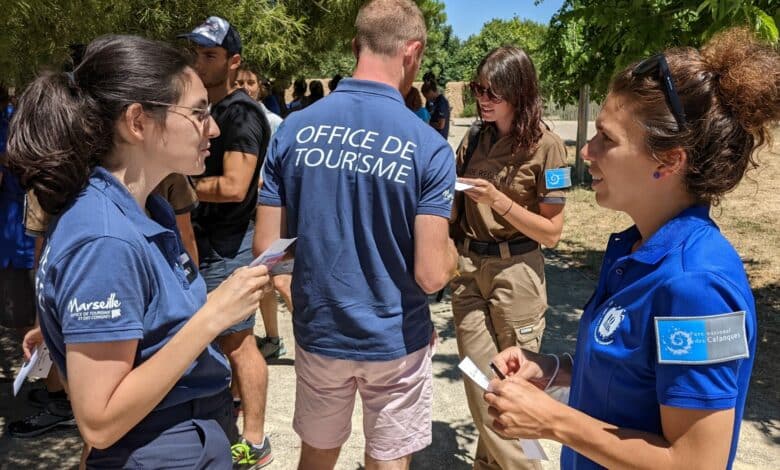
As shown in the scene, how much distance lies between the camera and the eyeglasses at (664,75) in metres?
1.34

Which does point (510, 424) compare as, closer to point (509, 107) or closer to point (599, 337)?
point (599, 337)

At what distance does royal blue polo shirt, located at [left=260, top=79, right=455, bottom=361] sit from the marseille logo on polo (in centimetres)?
95

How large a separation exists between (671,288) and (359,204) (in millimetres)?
1231

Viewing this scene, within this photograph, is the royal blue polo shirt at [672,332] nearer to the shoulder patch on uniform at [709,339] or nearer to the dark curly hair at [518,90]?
the shoulder patch on uniform at [709,339]

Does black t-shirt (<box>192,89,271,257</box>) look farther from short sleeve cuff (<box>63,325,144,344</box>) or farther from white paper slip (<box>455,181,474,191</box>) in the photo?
short sleeve cuff (<box>63,325,144,344</box>)

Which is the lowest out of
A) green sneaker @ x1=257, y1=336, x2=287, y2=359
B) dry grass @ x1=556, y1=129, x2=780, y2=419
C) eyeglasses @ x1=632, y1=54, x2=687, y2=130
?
green sneaker @ x1=257, y1=336, x2=287, y2=359

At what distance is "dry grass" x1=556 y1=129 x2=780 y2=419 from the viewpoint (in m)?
4.77

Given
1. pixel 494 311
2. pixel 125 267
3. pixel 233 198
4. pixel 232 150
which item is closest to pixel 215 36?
pixel 232 150

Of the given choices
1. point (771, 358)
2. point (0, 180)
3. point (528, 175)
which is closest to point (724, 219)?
point (771, 358)

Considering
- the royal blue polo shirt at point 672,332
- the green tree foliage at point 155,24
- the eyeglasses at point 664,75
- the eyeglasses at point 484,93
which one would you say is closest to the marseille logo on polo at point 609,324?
the royal blue polo shirt at point 672,332

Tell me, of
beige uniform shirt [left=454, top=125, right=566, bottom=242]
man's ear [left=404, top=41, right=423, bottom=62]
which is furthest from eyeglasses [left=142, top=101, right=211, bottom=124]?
beige uniform shirt [left=454, top=125, right=566, bottom=242]

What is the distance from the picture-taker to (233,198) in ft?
11.2

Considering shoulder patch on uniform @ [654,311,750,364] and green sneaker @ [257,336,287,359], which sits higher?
shoulder patch on uniform @ [654,311,750,364]

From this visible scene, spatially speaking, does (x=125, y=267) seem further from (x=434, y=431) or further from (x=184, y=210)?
(x=434, y=431)
